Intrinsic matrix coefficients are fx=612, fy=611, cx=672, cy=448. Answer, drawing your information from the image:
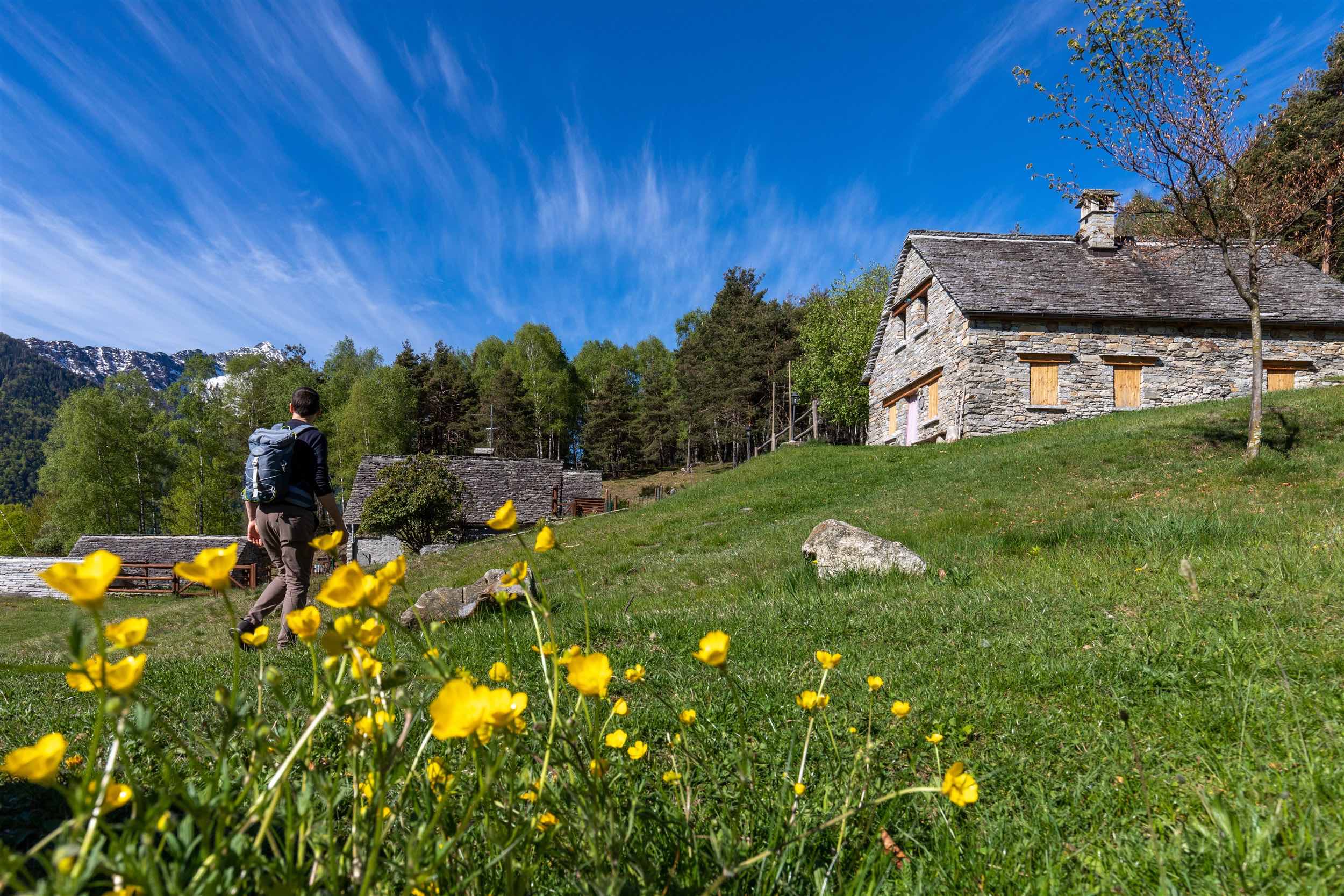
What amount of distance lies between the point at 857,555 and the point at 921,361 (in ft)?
58.0

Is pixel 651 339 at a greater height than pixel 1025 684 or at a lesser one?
greater

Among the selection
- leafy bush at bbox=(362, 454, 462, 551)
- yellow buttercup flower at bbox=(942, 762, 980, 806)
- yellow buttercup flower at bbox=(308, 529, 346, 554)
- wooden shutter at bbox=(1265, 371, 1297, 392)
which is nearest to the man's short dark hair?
yellow buttercup flower at bbox=(308, 529, 346, 554)

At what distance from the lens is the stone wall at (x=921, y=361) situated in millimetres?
19344

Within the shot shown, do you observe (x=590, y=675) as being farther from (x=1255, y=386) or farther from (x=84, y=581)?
(x=1255, y=386)

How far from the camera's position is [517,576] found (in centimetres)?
131

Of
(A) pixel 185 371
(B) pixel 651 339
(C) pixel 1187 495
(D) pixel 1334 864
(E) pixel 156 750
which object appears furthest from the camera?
(B) pixel 651 339

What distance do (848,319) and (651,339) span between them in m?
29.9

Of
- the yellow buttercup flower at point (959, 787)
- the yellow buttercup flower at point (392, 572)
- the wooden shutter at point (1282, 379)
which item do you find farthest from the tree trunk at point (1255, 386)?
the yellow buttercup flower at point (392, 572)

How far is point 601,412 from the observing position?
50.2 m

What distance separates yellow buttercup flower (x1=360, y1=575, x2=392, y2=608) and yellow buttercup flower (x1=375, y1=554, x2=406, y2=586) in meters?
0.01

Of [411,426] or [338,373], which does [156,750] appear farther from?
[338,373]

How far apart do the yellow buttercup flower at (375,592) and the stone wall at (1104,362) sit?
19994mm


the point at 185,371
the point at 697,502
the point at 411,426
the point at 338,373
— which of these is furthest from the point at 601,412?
the point at 697,502

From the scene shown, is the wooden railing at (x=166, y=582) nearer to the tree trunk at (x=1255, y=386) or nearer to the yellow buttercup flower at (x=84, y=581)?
the yellow buttercup flower at (x=84, y=581)
